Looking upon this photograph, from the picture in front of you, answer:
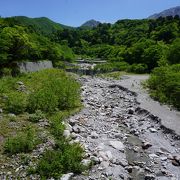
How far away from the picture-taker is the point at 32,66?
54781mm

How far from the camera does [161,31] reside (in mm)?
105625

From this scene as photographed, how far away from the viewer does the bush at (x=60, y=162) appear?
46.2ft

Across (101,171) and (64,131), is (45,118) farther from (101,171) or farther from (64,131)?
(101,171)

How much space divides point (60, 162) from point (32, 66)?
4159 cm

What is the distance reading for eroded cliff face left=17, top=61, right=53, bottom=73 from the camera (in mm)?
49266

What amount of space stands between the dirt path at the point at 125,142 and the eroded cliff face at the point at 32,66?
20.3 m

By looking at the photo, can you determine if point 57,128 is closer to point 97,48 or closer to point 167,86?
point 167,86

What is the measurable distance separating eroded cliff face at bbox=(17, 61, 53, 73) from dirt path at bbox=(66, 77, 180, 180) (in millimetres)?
20275

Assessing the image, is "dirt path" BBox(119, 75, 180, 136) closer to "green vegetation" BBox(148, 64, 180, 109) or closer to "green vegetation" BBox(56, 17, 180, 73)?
"green vegetation" BBox(148, 64, 180, 109)

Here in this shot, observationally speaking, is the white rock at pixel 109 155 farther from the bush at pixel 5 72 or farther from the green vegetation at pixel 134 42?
the green vegetation at pixel 134 42

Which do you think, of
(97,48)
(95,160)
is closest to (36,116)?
(95,160)

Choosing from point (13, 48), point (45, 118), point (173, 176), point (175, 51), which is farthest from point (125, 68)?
point (173, 176)

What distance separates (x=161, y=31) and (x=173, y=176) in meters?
95.1

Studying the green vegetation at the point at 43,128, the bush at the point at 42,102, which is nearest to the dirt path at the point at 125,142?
the green vegetation at the point at 43,128
